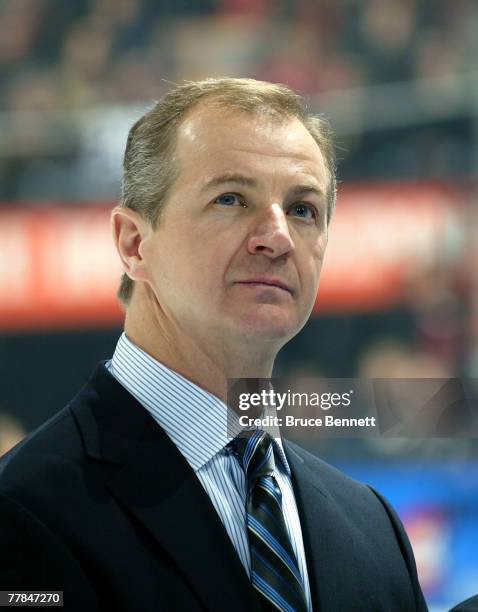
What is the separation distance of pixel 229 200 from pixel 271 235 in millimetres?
72

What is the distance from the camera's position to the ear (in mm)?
1333

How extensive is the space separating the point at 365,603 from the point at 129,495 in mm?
316

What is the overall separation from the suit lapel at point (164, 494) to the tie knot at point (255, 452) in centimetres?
8

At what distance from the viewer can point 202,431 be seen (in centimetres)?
123

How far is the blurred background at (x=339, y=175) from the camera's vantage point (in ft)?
13.2

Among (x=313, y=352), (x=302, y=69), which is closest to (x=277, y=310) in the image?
(x=313, y=352)

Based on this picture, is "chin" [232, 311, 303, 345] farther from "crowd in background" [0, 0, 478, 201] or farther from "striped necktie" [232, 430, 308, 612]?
"crowd in background" [0, 0, 478, 201]

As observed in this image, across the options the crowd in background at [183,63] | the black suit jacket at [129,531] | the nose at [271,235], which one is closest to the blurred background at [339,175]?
the crowd in background at [183,63]

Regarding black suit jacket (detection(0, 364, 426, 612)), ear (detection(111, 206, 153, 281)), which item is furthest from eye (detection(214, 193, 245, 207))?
black suit jacket (detection(0, 364, 426, 612))

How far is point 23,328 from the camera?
4.27 m

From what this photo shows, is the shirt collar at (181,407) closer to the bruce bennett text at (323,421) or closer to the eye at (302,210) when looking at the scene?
the bruce bennett text at (323,421)

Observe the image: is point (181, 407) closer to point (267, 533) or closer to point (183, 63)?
point (267, 533)

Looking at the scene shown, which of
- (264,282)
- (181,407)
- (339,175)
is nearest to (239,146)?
(264,282)

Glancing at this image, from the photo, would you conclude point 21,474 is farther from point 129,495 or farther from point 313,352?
point 313,352
